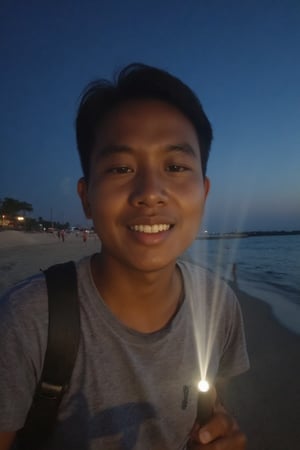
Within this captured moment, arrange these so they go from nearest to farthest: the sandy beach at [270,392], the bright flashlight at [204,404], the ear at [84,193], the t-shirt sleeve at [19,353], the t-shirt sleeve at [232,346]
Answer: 1. the bright flashlight at [204,404]
2. the t-shirt sleeve at [19,353]
3. the ear at [84,193]
4. the t-shirt sleeve at [232,346]
5. the sandy beach at [270,392]

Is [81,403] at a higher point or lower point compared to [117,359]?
lower

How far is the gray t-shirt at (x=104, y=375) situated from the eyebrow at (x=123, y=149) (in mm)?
768

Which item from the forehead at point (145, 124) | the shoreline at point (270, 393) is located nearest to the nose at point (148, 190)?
the forehead at point (145, 124)

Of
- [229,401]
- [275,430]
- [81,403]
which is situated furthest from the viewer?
[229,401]

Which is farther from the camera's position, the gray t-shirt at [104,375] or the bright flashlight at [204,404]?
the gray t-shirt at [104,375]

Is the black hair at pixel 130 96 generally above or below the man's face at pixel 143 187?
above

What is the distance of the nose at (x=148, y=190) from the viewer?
1669mm

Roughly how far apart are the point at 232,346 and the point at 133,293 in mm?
1018

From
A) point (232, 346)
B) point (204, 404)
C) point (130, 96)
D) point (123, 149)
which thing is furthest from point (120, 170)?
point (232, 346)

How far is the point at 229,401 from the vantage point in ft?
14.2

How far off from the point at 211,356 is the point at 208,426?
75 centimetres

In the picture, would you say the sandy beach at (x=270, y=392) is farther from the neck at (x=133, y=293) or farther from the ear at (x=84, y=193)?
the ear at (x=84, y=193)

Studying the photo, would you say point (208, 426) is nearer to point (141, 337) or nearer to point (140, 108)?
point (141, 337)

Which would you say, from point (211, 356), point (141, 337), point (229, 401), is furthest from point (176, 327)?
point (229, 401)
